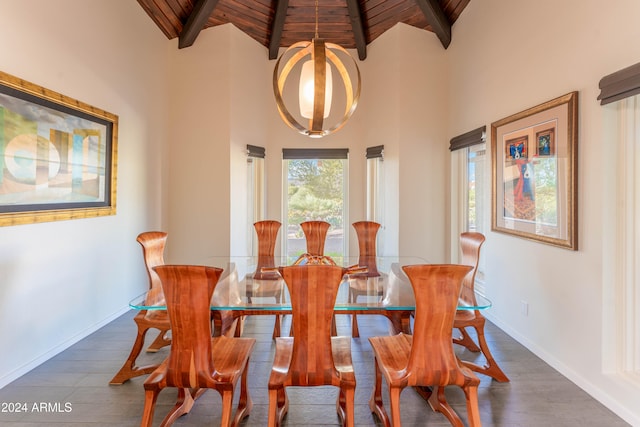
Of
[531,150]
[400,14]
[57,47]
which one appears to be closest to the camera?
[57,47]

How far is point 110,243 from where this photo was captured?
3412 millimetres

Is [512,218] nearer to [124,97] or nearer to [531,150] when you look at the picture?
[531,150]

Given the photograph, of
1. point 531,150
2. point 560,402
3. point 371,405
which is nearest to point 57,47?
point 371,405

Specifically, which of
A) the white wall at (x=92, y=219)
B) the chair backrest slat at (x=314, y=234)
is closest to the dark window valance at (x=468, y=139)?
the chair backrest slat at (x=314, y=234)

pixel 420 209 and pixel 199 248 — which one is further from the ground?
Answer: pixel 420 209

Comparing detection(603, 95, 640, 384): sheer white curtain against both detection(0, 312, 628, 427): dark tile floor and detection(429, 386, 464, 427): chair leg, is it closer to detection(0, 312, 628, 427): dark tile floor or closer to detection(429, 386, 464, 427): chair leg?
detection(0, 312, 628, 427): dark tile floor

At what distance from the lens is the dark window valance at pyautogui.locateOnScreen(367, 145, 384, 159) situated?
4.72m

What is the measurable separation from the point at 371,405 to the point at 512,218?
215 centimetres

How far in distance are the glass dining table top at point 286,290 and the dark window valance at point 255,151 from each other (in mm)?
1951

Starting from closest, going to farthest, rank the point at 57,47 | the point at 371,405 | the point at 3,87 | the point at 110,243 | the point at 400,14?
the point at 371,405 < the point at 3,87 < the point at 57,47 < the point at 110,243 < the point at 400,14

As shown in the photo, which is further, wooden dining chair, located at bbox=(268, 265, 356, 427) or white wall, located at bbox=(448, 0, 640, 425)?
white wall, located at bbox=(448, 0, 640, 425)

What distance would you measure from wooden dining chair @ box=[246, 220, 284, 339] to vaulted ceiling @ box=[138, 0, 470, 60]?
270cm

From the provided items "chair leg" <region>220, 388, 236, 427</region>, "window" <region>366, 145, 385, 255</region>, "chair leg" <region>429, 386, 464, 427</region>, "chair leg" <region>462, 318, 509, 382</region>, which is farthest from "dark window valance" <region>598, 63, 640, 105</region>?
"window" <region>366, 145, 385, 255</region>

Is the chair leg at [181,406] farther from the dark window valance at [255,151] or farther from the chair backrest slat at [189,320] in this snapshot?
the dark window valance at [255,151]
